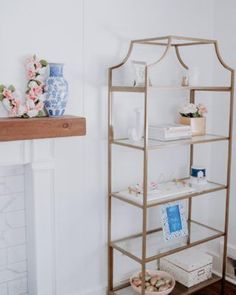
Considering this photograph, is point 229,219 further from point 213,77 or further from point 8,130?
point 8,130

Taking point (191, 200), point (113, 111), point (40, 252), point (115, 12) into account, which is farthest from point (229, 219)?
point (115, 12)

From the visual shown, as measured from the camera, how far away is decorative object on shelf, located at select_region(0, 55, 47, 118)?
2031 mm

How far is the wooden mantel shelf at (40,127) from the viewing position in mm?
1935

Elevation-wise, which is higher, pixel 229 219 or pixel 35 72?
pixel 35 72

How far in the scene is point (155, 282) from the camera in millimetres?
2594

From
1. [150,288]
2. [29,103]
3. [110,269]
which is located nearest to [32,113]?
[29,103]

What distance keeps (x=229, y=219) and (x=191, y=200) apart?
12.0 inches

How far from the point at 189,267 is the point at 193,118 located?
0.97m

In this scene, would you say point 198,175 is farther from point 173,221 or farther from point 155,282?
point 155,282

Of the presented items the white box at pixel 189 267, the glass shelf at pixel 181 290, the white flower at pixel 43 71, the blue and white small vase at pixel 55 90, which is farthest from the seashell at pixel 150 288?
the white flower at pixel 43 71

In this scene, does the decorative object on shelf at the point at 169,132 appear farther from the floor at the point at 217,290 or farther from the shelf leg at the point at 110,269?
the floor at the point at 217,290

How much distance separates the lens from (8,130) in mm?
1933

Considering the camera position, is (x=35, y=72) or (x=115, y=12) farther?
(x=115, y=12)

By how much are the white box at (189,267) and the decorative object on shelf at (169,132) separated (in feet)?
2.82
